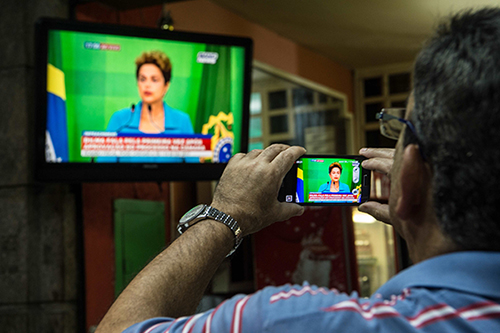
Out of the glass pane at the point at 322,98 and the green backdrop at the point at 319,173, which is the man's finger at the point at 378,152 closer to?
the green backdrop at the point at 319,173

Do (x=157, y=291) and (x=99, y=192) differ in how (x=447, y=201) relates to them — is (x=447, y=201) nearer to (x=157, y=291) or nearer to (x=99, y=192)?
(x=157, y=291)

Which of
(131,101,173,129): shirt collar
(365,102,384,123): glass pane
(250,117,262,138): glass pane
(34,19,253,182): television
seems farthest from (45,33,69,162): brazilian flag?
(365,102,384,123): glass pane

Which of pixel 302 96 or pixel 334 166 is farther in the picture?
pixel 302 96

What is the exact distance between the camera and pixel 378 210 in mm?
1045

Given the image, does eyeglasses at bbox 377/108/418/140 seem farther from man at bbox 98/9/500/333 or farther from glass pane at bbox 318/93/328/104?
glass pane at bbox 318/93/328/104

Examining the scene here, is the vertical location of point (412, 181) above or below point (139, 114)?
below

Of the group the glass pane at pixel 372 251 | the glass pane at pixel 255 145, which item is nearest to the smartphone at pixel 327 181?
→ the glass pane at pixel 372 251

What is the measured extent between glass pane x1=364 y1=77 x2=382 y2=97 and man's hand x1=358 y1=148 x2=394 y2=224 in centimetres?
523

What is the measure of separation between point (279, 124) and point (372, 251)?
2247 millimetres

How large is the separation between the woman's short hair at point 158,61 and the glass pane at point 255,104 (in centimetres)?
225

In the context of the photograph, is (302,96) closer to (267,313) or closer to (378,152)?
(378,152)

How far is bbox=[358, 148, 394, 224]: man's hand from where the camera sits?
100 centimetres

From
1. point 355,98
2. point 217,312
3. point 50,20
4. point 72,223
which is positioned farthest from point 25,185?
point 355,98

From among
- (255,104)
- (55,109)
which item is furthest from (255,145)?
(55,109)
